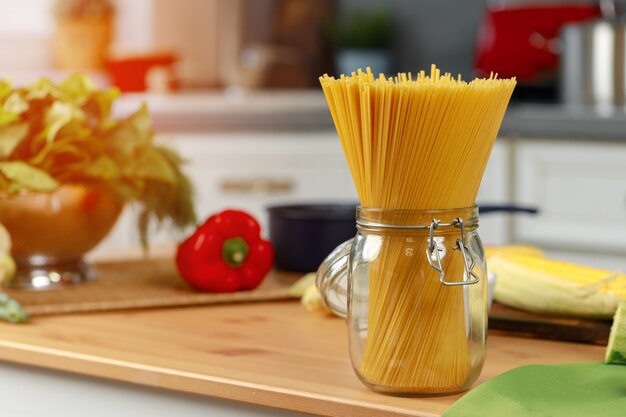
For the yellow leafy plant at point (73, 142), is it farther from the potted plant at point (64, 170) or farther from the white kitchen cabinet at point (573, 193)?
the white kitchen cabinet at point (573, 193)

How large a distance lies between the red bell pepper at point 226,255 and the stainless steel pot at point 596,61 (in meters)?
1.54

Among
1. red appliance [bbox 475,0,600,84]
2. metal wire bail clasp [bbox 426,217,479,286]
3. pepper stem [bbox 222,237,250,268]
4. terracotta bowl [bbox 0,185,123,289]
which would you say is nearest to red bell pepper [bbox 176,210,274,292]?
pepper stem [bbox 222,237,250,268]

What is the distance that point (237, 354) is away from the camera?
3.24ft

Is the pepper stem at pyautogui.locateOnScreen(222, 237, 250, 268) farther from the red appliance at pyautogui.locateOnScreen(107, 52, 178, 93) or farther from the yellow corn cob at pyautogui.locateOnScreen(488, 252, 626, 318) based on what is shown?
the red appliance at pyautogui.locateOnScreen(107, 52, 178, 93)

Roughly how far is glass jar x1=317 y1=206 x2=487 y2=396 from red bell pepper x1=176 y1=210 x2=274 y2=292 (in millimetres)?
479

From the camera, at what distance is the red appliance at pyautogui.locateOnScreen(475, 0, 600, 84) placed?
3.00m

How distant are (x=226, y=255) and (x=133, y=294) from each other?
0.13m

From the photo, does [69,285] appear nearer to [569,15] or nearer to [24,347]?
[24,347]

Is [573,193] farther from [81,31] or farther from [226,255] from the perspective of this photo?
[81,31]

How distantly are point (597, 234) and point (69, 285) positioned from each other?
4.79 feet

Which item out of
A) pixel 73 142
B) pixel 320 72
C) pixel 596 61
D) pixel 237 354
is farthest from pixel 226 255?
pixel 320 72

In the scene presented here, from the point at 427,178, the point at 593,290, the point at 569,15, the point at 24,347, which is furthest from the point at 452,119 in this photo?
the point at 569,15

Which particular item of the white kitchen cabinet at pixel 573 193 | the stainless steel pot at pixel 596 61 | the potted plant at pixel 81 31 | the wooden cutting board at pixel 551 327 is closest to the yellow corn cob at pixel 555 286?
the wooden cutting board at pixel 551 327

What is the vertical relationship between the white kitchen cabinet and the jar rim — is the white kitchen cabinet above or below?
below
